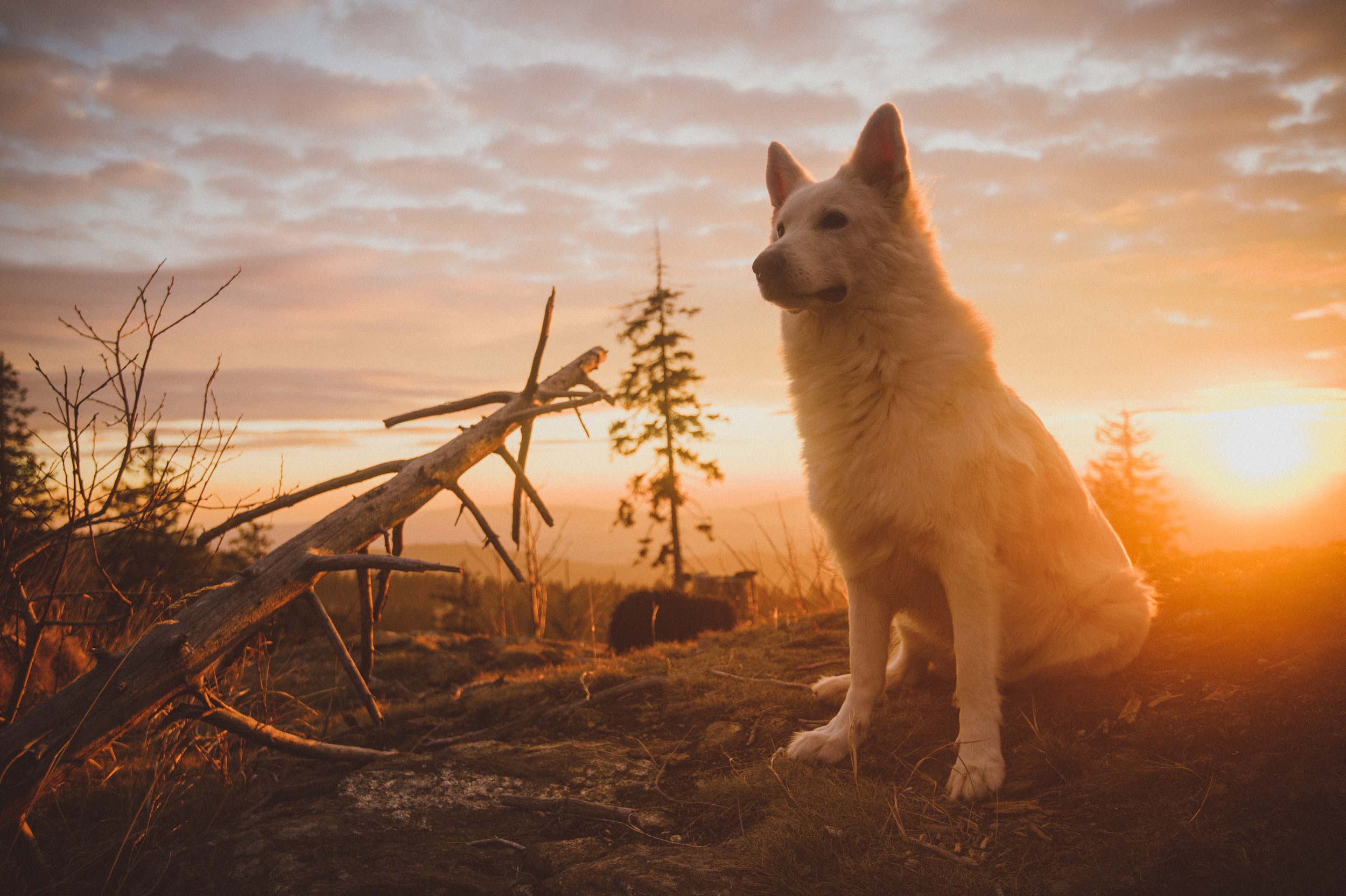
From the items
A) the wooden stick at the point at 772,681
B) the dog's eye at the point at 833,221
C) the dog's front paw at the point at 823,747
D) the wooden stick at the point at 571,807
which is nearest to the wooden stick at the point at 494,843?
the wooden stick at the point at 571,807

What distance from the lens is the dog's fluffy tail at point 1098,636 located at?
3.55 m

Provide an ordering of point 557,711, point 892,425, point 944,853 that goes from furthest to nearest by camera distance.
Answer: point 557,711 → point 892,425 → point 944,853

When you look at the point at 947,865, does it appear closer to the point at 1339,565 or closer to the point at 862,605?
the point at 862,605

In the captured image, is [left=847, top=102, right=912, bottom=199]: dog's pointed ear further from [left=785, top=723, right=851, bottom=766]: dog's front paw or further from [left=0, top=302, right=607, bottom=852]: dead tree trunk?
[left=0, top=302, right=607, bottom=852]: dead tree trunk

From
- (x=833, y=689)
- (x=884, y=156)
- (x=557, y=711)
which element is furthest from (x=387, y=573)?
(x=884, y=156)

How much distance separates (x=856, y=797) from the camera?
2893 millimetres

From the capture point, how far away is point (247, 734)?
12.0 ft

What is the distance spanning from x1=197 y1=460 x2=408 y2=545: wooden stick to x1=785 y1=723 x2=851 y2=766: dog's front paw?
120 inches

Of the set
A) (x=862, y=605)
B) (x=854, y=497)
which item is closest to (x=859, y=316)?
(x=854, y=497)

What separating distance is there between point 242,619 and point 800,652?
146 inches

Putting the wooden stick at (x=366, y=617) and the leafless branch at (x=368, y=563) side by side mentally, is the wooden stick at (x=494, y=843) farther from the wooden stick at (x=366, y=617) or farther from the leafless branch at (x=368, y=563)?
the wooden stick at (x=366, y=617)

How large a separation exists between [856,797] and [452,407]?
13.0ft

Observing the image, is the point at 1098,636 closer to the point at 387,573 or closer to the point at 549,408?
the point at 549,408

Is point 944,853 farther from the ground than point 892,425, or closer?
closer
